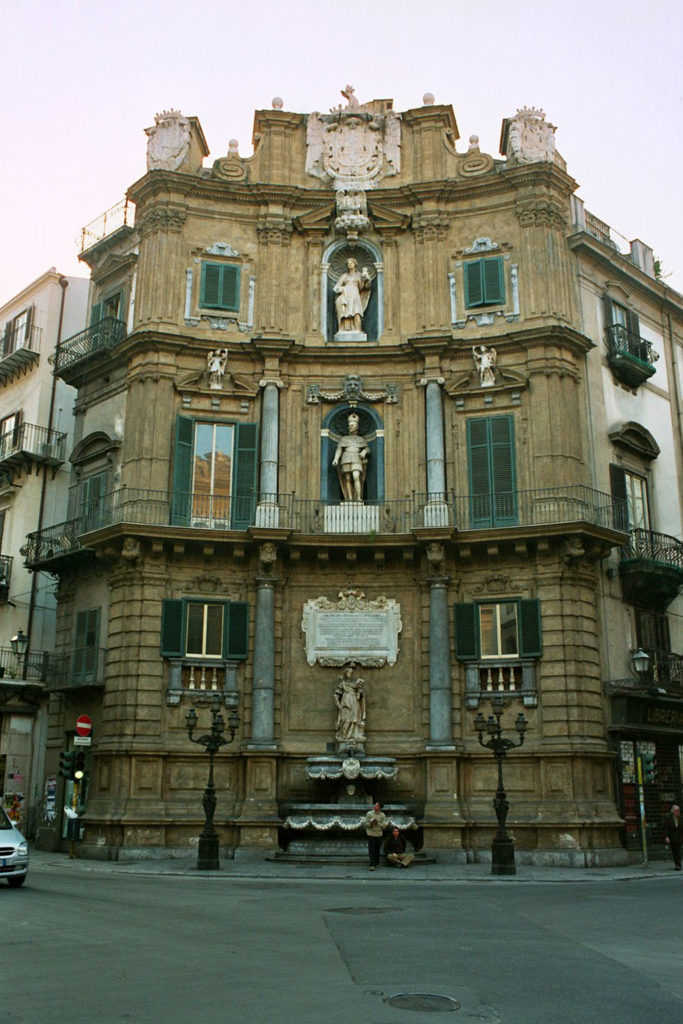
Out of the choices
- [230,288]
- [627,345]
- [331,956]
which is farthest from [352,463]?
[331,956]

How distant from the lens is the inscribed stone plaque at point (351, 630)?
28.2m

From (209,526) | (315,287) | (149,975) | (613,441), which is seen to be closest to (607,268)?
(613,441)

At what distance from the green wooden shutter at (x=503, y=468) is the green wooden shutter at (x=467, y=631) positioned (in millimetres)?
2507

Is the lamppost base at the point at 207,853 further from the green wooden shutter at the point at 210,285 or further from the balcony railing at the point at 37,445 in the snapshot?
the balcony railing at the point at 37,445

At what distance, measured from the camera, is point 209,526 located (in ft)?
94.5

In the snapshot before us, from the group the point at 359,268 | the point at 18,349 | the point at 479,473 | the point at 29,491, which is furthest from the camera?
the point at 18,349

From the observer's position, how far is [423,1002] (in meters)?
8.66

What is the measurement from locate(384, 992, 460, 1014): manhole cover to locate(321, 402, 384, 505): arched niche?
20.9 metres

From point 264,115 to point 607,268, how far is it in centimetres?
1143

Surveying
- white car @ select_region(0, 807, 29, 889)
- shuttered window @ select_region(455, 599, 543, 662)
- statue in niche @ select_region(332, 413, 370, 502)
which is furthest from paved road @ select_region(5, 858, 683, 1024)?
statue in niche @ select_region(332, 413, 370, 502)

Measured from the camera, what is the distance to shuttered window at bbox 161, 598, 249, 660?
27.7 m

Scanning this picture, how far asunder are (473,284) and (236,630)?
12.0m

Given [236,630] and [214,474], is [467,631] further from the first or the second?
[214,474]

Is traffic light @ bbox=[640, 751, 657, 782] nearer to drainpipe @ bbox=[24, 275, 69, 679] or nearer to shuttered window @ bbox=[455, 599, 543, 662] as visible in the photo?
shuttered window @ bbox=[455, 599, 543, 662]
